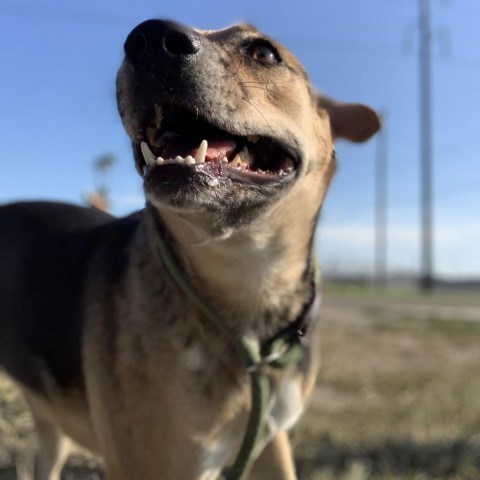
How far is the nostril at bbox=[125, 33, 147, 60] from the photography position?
214 cm

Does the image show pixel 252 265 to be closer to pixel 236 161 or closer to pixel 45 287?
pixel 236 161

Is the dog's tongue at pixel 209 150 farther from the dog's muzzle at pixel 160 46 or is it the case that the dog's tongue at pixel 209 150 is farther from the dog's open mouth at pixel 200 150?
the dog's muzzle at pixel 160 46

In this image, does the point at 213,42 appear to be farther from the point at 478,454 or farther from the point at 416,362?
the point at 416,362

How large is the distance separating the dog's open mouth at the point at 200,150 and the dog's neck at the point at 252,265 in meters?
0.24

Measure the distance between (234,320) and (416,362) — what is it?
6064 mm

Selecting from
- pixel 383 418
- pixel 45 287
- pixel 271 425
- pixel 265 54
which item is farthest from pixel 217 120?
pixel 383 418

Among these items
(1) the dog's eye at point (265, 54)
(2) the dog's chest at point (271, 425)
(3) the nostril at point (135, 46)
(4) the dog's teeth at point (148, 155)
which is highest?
(3) the nostril at point (135, 46)

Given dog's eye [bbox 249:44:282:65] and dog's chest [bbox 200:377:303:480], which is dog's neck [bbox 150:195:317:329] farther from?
dog's eye [bbox 249:44:282:65]

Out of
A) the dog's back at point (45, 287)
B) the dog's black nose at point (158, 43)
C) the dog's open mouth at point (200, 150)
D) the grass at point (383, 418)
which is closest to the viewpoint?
the dog's black nose at point (158, 43)

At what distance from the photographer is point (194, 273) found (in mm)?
2771

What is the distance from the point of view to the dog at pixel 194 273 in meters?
2.27

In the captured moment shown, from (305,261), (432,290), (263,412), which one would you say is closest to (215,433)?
(263,412)

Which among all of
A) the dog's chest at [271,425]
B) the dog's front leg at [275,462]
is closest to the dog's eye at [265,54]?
the dog's chest at [271,425]

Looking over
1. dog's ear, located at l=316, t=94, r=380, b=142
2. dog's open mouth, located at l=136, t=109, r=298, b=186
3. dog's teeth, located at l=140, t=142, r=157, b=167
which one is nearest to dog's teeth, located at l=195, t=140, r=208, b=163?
dog's open mouth, located at l=136, t=109, r=298, b=186
